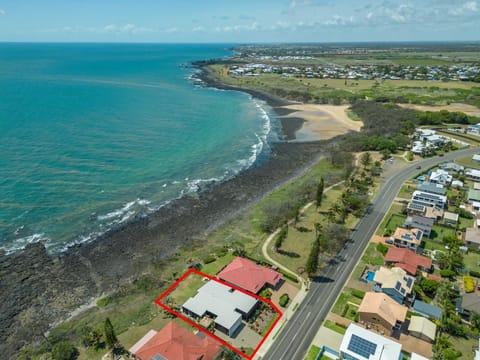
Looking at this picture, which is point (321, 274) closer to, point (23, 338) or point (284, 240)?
point (284, 240)

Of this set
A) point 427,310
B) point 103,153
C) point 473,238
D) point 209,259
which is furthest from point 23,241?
point 473,238

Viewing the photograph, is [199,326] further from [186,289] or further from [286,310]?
[286,310]

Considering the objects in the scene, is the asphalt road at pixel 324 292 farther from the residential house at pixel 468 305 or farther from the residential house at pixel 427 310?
the residential house at pixel 468 305

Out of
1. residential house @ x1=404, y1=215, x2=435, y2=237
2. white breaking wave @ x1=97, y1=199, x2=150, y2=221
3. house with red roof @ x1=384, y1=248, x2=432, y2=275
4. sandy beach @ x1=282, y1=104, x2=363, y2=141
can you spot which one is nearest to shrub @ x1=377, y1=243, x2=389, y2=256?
house with red roof @ x1=384, y1=248, x2=432, y2=275

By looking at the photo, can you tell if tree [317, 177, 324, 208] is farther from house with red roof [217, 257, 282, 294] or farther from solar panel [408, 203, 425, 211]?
house with red roof [217, 257, 282, 294]

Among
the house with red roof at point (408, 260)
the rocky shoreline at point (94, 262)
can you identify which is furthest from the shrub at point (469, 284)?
the rocky shoreline at point (94, 262)
